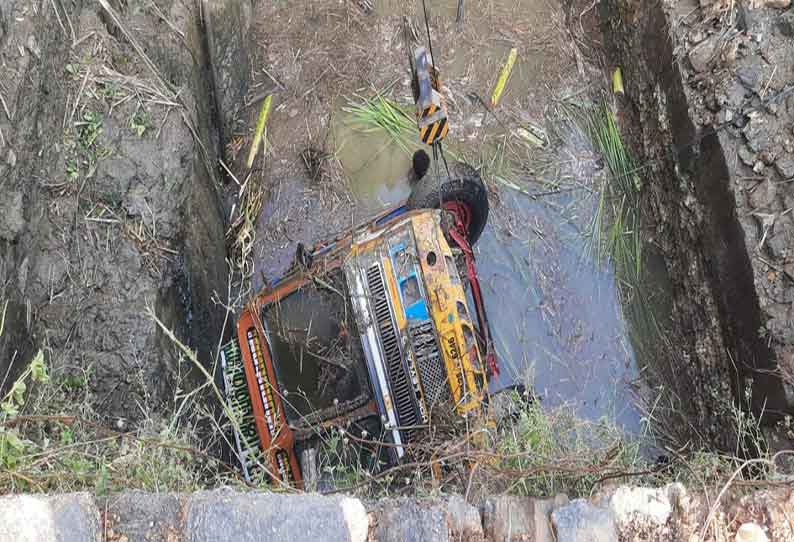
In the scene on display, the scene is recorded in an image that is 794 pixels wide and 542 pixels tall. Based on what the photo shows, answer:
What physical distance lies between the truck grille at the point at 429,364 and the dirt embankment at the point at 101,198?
162 centimetres

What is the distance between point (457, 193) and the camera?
4934 millimetres

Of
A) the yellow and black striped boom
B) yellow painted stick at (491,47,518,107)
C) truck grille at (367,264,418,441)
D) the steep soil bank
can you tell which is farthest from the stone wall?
yellow painted stick at (491,47,518,107)

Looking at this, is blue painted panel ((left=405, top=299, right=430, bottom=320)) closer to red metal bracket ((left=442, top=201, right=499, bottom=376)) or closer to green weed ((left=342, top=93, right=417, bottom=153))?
red metal bracket ((left=442, top=201, right=499, bottom=376))

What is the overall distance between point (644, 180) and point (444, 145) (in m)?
1.90

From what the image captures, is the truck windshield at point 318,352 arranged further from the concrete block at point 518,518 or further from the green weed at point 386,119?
the green weed at point 386,119

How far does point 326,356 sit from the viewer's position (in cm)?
384

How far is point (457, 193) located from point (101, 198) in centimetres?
256

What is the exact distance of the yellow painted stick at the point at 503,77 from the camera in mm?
6215

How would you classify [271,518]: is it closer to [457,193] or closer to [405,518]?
[405,518]

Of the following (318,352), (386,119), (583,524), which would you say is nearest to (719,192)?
(386,119)

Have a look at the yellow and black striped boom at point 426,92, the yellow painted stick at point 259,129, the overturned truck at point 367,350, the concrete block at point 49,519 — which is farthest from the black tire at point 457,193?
the concrete block at point 49,519

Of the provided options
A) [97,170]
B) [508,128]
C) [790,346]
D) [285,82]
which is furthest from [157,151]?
[790,346]

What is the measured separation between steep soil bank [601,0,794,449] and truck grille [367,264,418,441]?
2.50 meters

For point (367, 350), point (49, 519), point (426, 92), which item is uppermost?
point (426, 92)
